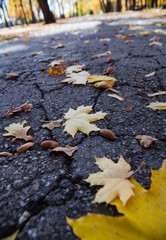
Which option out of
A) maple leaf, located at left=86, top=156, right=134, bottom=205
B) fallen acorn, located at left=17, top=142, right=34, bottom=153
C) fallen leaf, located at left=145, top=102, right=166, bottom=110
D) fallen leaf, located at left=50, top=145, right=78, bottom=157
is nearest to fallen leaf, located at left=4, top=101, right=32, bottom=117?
fallen acorn, located at left=17, top=142, right=34, bottom=153

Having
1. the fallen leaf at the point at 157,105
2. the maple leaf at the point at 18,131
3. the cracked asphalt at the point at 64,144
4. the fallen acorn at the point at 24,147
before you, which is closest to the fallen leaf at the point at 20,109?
the cracked asphalt at the point at 64,144

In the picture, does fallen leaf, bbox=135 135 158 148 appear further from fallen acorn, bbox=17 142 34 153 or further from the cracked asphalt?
fallen acorn, bbox=17 142 34 153

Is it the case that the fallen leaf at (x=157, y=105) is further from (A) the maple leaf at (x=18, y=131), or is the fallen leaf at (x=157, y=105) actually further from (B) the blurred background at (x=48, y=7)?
(B) the blurred background at (x=48, y=7)

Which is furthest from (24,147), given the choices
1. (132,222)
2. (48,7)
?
(48,7)

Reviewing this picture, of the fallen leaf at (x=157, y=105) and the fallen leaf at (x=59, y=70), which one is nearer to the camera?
the fallen leaf at (x=157, y=105)

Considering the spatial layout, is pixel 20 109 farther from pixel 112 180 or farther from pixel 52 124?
pixel 112 180

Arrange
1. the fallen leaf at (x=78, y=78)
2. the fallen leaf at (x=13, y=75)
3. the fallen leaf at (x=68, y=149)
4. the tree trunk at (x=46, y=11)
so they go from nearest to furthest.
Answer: the fallen leaf at (x=68, y=149) < the fallen leaf at (x=78, y=78) < the fallen leaf at (x=13, y=75) < the tree trunk at (x=46, y=11)

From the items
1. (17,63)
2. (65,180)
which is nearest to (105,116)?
(65,180)
